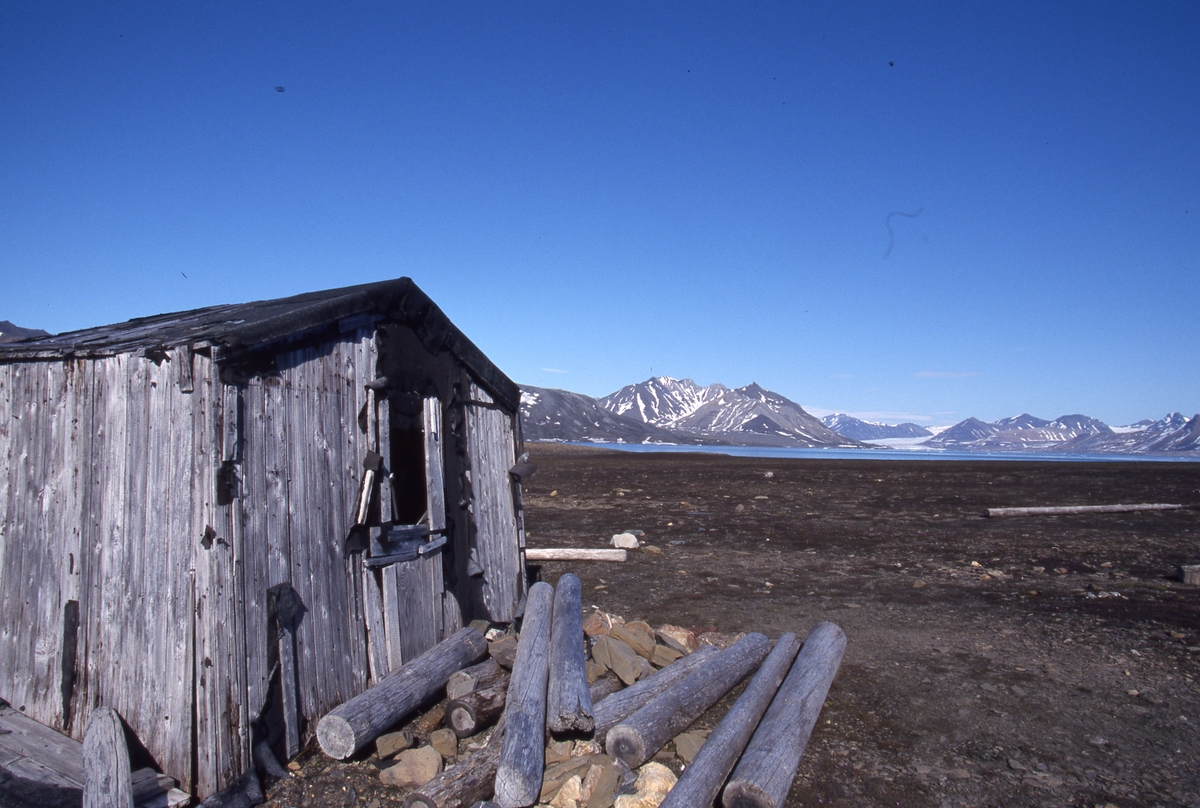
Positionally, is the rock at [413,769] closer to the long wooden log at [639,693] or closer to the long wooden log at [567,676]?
the long wooden log at [567,676]

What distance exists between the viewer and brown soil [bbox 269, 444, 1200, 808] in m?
5.39

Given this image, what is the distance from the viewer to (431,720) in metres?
6.10

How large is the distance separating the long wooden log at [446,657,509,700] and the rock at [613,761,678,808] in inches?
71.4

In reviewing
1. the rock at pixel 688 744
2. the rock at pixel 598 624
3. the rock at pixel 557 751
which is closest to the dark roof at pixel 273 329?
the rock at pixel 598 624

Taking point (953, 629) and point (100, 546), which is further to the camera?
point (953, 629)

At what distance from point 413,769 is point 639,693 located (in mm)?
1929

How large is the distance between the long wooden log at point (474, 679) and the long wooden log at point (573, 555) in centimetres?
708

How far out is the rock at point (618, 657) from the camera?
21.8 ft

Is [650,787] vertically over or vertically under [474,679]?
under

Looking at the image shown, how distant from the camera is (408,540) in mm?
6926

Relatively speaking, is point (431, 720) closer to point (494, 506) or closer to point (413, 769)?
point (413, 769)

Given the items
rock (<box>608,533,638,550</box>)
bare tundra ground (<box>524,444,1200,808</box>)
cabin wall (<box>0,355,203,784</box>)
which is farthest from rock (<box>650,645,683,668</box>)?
rock (<box>608,533,638,550</box>)

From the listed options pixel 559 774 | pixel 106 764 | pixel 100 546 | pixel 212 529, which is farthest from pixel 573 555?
pixel 106 764

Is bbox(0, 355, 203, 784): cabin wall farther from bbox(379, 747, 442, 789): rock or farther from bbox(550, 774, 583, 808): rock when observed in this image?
bbox(550, 774, 583, 808): rock
